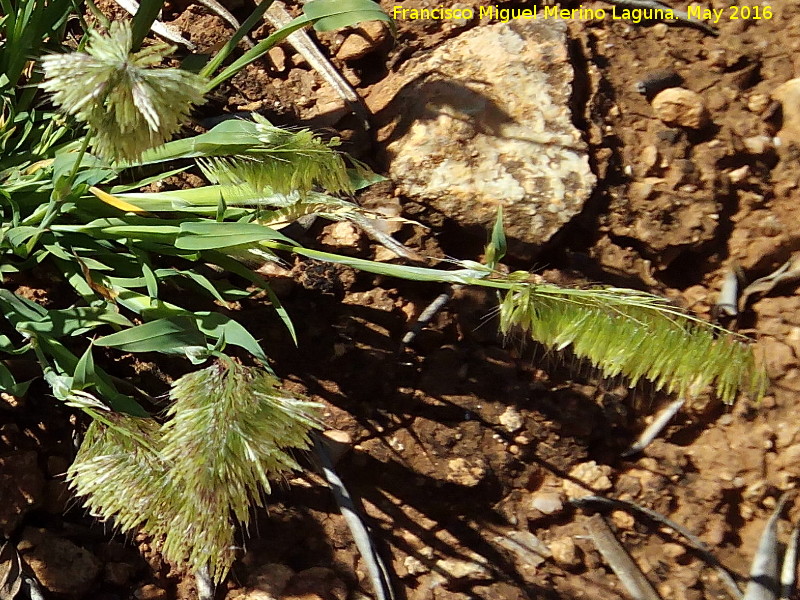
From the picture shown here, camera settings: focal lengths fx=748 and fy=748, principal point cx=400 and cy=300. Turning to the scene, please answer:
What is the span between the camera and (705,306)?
231 centimetres

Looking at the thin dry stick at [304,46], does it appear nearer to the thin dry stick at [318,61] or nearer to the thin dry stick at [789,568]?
the thin dry stick at [318,61]

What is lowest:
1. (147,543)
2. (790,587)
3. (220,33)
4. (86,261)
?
(790,587)

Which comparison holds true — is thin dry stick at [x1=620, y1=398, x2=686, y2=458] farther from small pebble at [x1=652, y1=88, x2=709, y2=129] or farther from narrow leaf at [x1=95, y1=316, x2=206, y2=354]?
narrow leaf at [x1=95, y1=316, x2=206, y2=354]

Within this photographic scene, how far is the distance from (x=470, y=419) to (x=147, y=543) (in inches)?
35.2

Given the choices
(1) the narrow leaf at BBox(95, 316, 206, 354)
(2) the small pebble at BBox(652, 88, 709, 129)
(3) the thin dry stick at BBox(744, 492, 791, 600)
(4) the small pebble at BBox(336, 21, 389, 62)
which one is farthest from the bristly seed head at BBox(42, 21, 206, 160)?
(3) the thin dry stick at BBox(744, 492, 791, 600)

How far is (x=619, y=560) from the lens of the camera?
79.7 inches

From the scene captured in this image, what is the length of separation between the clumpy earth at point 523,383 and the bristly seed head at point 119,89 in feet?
Result: 3.33

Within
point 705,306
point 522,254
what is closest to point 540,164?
point 522,254

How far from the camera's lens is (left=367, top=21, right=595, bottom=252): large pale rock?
214 cm

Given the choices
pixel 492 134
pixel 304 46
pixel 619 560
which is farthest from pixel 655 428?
pixel 304 46

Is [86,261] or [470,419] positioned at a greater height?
[86,261]

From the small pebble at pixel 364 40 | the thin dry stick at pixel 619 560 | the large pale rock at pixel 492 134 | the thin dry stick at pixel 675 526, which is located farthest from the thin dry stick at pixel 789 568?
the small pebble at pixel 364 40

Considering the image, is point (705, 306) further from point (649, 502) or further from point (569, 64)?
point (569, 64)

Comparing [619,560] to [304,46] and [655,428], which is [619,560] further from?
[304,46]
